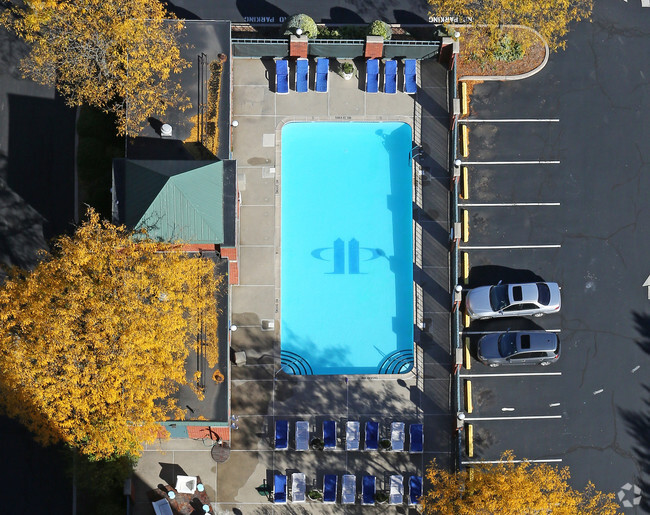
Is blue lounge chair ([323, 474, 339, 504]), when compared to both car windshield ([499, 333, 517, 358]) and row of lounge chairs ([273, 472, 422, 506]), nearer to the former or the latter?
row of lounge chairs ([273, 472, 422, 506])

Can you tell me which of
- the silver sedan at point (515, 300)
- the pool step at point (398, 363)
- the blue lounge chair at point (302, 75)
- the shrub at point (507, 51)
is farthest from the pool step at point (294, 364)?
the shrub at point (507, 51)

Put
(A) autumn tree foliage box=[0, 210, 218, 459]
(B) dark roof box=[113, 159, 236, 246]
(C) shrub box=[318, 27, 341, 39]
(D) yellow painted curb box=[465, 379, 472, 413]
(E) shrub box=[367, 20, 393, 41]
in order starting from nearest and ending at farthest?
(A) autumn tree foliage box=[0, 210, 218, 459] → (B) dark roof box=[113, 159, 236, 246] → (D) yellow painted curb box=[465, 379, 472, 413] → (E) shrub box=[367, 20, 393, 41] → (C) shrub box=[318, 27, 341, 39]

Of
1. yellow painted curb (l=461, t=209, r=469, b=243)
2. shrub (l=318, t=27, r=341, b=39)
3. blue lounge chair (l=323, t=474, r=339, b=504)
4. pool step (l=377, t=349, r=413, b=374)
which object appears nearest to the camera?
blue lounge chair (l=323, t=474, r=339, b=504)

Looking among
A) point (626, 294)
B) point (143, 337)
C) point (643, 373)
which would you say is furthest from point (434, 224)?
point (143, 337)

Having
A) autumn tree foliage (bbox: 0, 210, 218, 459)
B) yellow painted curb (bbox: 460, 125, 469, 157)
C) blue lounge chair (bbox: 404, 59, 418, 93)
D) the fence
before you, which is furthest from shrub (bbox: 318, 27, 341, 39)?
autumn tree foliage (bbox: 0, 210, 218, 459)

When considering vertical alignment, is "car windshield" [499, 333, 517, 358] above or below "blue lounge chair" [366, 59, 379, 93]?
below

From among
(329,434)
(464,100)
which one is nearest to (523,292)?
(464,100)

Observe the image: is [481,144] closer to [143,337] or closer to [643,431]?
[643,431]
